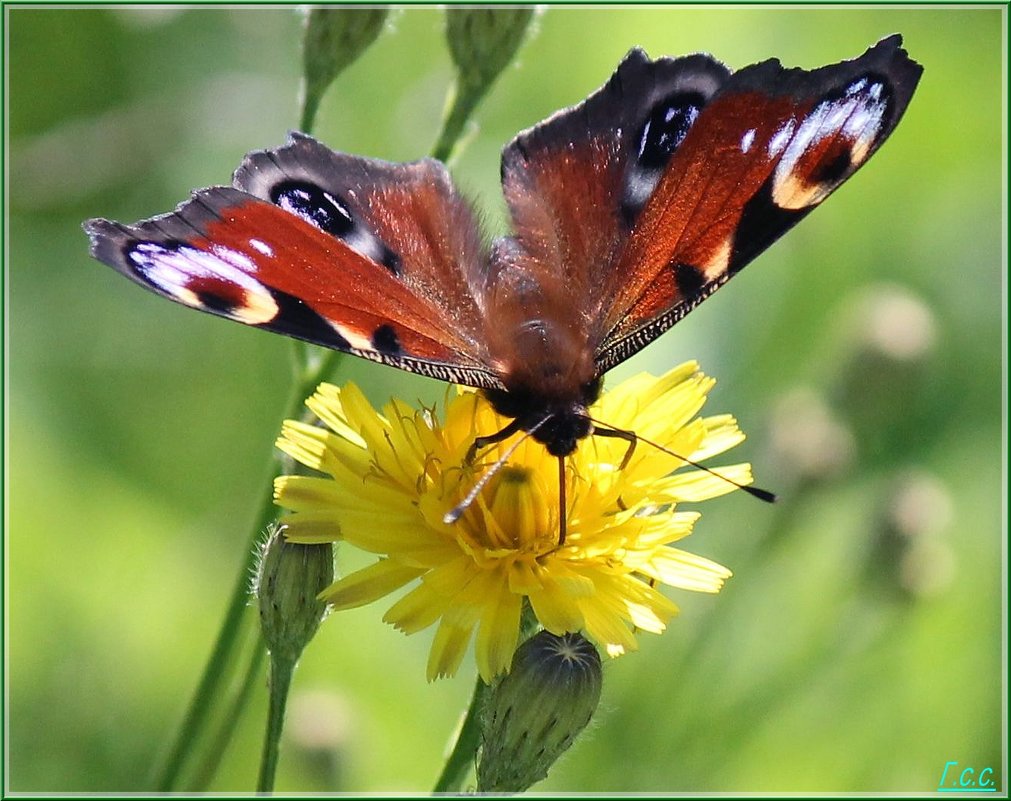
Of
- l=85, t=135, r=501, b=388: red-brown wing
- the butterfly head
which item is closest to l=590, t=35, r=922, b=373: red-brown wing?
the butterfly head

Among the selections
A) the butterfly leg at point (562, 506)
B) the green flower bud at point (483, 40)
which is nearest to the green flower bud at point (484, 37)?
the green flower bud at point (483, 40)

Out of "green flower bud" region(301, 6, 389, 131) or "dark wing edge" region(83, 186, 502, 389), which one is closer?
"dark wing edge" region(83, 186, 502, 389)

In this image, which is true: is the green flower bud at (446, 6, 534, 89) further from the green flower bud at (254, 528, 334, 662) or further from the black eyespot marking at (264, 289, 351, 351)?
the green flower bud at (254, 528, 334, 662)

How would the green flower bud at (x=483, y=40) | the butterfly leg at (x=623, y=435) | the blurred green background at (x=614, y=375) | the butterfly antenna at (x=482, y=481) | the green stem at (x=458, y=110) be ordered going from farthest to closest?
the blurred green background at (x=614, y=375), the green flower bud at (x=483, y=40), the green stem at (x=458, y=110), the butterfly leg at (x=623, y=435), the butterfly antenna at (x=482, y=481)

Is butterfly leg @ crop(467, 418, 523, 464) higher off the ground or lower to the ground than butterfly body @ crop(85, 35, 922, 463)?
lower

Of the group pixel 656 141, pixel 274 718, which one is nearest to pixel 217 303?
pixel 274 718

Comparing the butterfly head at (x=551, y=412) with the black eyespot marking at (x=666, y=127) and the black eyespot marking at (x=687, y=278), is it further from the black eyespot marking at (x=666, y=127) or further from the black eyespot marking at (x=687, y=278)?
the black eyespot marking at (x=666, y=127)

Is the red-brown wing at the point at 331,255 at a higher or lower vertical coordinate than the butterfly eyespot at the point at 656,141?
lower

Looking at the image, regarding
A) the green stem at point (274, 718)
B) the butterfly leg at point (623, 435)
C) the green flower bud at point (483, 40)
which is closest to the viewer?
the green stem at point (274, 718)
